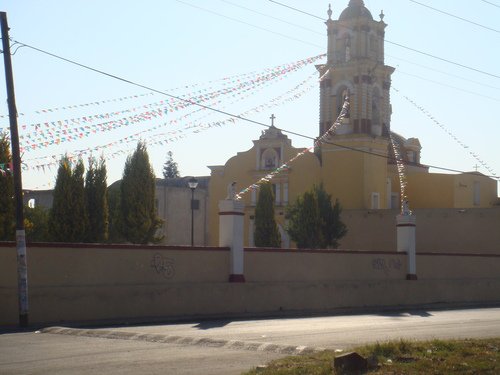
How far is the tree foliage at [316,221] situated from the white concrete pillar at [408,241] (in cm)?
1120

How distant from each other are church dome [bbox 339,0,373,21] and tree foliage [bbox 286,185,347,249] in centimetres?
1100

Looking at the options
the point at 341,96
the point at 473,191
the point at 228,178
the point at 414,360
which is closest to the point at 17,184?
the point at 414,360

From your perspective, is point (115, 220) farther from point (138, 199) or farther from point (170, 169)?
point (170, 169)

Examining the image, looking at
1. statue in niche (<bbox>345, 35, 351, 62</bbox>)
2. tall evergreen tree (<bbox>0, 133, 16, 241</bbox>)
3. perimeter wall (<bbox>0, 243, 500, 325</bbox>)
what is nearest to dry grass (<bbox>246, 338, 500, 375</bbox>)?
perimeter wall (<bbox>0, 243, 500, 325</bbox>)

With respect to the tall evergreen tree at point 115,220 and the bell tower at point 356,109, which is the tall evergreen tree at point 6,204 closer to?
the tall evergreen tree at point 115,220

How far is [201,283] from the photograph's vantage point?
27500 millimetres

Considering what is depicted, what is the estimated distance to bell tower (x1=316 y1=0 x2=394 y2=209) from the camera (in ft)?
176

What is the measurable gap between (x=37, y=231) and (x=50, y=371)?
32717mm

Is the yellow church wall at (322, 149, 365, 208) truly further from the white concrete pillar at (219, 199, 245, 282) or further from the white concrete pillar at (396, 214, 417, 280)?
the white concrete pillar at (219, 199, 245, 282)

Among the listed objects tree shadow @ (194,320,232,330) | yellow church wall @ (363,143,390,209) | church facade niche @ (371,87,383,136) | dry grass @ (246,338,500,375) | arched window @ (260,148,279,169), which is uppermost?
church facade niche @ (371,87,383,136)

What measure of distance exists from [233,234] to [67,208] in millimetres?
11178

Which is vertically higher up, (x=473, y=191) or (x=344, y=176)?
(x=344, y=176)

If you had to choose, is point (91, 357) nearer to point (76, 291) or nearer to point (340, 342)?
point (340, 342)

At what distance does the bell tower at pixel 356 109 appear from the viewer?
53.5 metres
